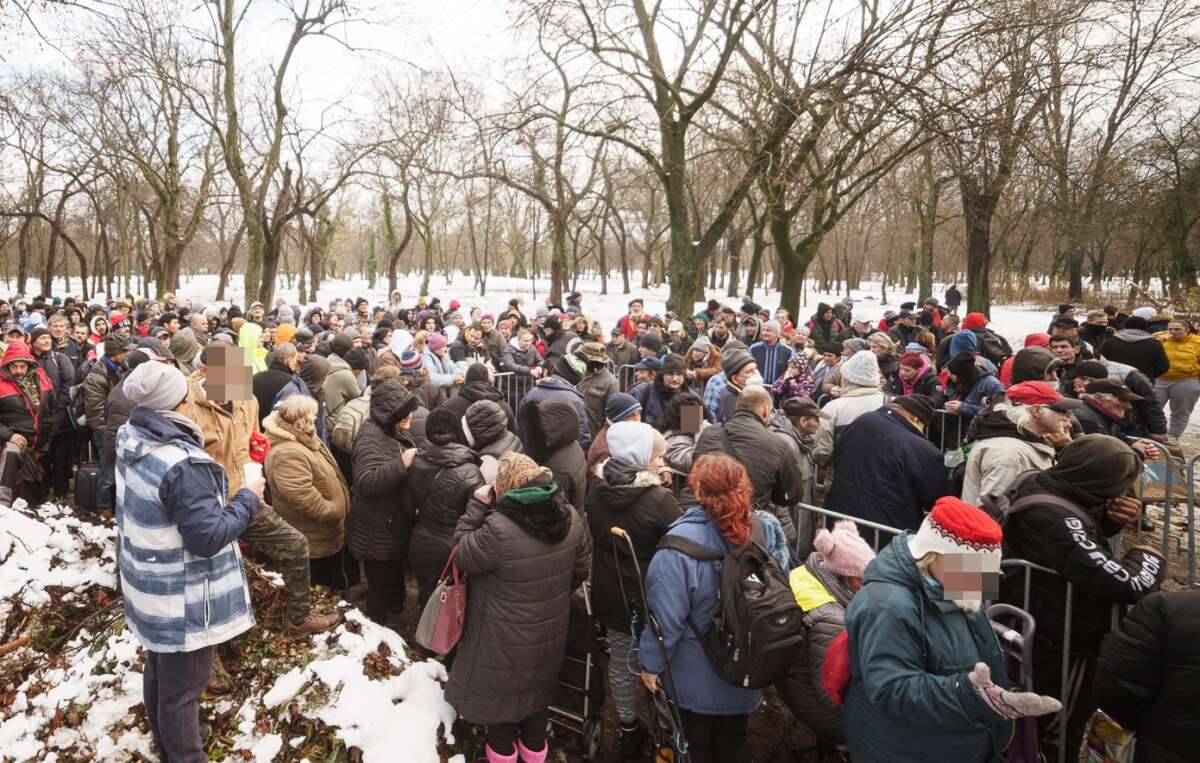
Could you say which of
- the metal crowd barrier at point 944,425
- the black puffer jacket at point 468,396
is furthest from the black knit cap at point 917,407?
the black puffer jacket at point 468,396

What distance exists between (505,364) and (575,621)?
5894 millimetres

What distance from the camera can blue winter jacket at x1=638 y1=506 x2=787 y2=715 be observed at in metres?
2.95

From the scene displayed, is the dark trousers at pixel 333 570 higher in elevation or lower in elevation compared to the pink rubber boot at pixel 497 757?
higher

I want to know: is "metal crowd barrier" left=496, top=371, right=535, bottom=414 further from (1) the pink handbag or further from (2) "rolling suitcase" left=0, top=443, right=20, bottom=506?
(1) the pink handbag

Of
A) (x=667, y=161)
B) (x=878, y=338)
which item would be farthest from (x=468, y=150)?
(x=878, y=338)

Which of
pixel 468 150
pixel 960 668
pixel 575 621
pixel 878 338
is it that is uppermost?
pixel 468 150

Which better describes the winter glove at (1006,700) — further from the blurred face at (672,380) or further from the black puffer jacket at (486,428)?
the blurred face at (672,380)

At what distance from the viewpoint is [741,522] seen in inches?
117

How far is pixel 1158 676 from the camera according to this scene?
2.45m

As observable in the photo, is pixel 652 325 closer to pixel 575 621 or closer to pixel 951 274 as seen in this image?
pixel 575 621

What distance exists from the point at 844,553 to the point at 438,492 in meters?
2.33

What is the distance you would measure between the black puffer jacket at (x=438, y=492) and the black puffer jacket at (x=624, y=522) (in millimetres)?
802

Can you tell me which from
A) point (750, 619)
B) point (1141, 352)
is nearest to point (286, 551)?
point (750, 619)

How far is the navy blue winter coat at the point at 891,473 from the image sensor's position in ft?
14.5
